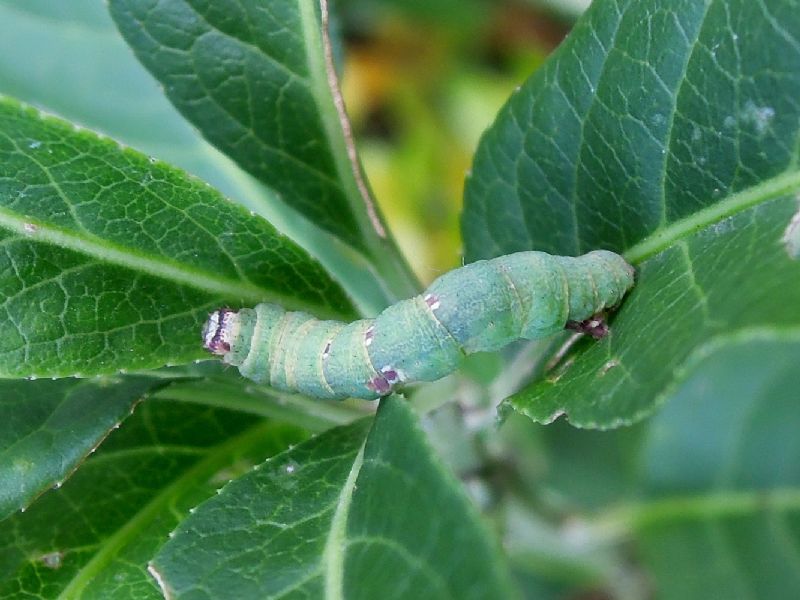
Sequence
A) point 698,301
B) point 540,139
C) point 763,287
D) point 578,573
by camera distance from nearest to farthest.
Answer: point 763,287 < point 698,301 < point 540,139 < point 578,573

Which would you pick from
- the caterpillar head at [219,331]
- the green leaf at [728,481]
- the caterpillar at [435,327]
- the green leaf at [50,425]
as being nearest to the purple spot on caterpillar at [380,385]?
the caterpillar at [435,327]

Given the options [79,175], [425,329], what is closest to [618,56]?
[425,329]

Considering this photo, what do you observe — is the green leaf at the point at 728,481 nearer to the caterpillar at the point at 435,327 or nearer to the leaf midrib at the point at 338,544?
the caterpillar at the point at 435,327

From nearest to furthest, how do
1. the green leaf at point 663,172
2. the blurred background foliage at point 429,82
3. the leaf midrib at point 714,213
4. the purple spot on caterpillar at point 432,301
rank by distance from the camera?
the green leaf at point 663,172
the leaf midrib at point 714,213
the purple spot on caterpillar at point 432,301
the blurred background foliage at point 429,82

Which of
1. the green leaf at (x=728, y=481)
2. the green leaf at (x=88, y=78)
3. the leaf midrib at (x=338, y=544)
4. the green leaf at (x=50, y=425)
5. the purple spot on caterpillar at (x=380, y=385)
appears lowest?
the green leaf at (x=728, y=481)

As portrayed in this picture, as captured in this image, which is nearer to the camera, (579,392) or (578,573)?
(579,392)

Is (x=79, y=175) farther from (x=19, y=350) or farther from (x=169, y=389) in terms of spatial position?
(x=169, y=389)
